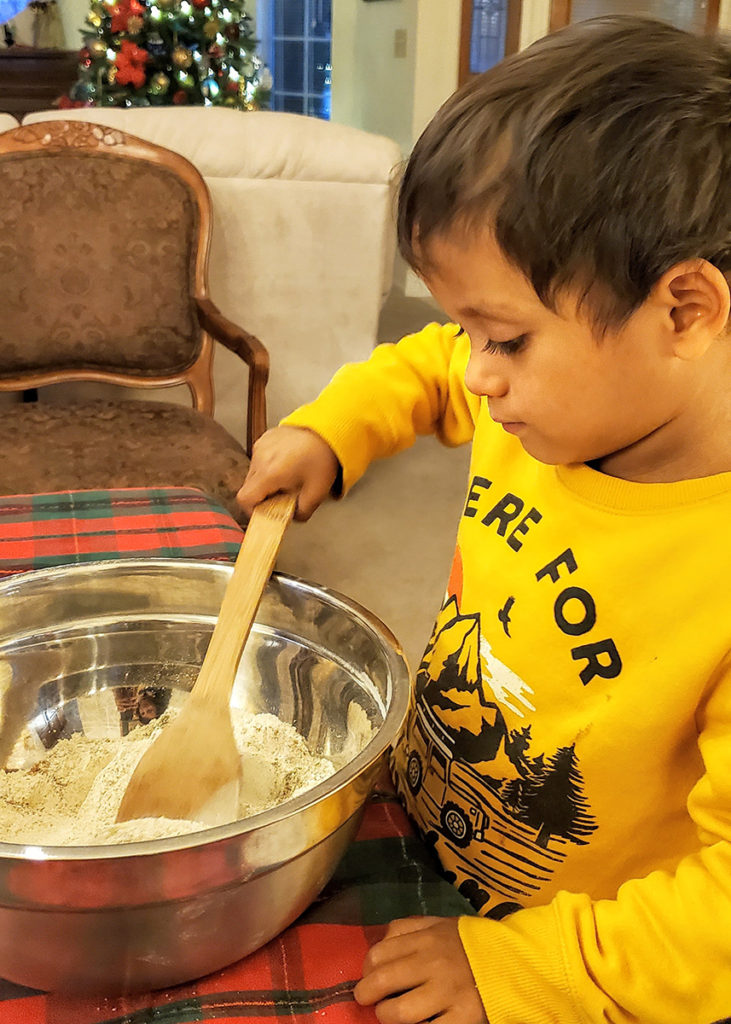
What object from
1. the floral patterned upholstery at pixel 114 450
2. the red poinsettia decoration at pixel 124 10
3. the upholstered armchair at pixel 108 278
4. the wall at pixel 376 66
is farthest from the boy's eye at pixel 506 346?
the wall at pixel 376 66

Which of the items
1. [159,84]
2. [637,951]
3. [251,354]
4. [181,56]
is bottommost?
[251,354]

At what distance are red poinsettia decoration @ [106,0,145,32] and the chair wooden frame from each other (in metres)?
1.75

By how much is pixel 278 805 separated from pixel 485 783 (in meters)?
0.27

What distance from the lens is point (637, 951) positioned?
0.49m

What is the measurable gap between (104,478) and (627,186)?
134cm

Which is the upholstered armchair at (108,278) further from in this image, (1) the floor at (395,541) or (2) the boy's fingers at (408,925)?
(2) the boy's fingers at (408,925)

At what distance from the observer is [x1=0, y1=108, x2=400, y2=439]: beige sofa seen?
2.38 meters

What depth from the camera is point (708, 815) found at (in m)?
0.50

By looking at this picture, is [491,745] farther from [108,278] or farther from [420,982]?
[108,278]

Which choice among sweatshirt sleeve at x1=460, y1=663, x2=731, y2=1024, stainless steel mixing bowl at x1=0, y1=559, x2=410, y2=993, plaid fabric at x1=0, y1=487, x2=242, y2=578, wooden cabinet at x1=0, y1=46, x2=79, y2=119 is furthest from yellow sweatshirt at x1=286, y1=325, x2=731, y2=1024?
wooden cabinet at x1=0, y1=46, x2=79, y2=119

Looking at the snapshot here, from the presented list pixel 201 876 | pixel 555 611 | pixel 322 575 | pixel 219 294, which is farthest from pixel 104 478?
pixel 201 876

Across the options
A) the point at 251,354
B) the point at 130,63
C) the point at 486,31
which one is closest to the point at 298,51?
the point at 486,31

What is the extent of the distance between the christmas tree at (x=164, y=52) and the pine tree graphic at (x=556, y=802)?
366cm

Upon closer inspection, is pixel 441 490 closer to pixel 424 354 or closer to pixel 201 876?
pixel 424 354
